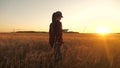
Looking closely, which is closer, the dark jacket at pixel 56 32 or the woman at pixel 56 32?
the woman at pixel 56 32

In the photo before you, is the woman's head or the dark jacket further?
the dark jacket

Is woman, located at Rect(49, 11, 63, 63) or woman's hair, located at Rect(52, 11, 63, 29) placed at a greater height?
woman's hair, located at Rect(52, 11, 63, 29)

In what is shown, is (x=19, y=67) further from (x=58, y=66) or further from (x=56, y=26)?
(x=56, y=26)

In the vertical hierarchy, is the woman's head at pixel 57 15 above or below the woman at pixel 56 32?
above

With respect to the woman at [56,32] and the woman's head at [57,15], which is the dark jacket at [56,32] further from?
the woman's head at [57,15]

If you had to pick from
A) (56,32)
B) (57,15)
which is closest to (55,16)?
(57,15)

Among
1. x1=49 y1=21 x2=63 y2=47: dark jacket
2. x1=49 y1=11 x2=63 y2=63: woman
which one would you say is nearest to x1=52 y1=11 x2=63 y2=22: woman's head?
x1=49 y1=11 x2=63 y2=63: woman

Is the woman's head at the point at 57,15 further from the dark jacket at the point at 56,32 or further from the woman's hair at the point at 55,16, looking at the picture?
the dark jacket at the point at 56,32

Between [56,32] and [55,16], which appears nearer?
[55,16]

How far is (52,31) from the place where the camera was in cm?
754

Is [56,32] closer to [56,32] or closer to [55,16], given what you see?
[56,32]

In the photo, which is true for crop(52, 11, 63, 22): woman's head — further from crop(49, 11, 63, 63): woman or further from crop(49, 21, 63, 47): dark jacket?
crop(49, 21, 63, 47): dark jacket

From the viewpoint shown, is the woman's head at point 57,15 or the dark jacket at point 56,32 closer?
the woman's head at point 57,15

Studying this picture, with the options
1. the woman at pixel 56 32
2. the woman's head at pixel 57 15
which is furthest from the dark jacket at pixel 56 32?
the woman's head at pixel 57 15
